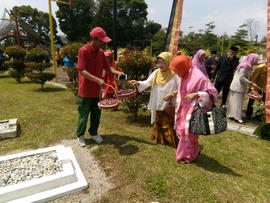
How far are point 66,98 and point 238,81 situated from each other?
617 centimetres

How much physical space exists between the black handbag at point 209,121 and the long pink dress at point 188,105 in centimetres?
18

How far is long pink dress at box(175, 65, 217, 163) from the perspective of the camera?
9.31 feet

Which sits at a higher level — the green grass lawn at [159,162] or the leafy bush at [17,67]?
the leafy bush at [17,67]

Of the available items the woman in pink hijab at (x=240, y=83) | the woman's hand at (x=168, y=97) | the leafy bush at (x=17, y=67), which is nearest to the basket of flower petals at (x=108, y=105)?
the woman's hand at (x=168, y=97)

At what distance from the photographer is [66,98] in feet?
26.9

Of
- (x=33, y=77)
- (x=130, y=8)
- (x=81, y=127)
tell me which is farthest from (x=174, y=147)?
(x=130, y=8)

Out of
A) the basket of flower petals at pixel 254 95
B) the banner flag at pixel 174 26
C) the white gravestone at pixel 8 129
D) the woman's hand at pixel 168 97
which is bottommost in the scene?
the white gravestone at pixel 8 129

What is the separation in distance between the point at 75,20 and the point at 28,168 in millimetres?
42901

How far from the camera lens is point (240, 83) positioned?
532cm

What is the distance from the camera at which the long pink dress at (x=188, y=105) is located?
2838 millimetres

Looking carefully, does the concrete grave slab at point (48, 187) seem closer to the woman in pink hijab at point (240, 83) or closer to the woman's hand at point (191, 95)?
the woman's hand at point (191, 95)

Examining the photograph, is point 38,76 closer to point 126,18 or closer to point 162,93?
point 162,93

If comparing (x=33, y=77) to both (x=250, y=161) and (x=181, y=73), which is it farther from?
(x=250, y=161)

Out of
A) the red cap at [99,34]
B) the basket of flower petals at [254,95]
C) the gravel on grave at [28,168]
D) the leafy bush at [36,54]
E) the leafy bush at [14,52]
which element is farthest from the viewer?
the leafy bush at [14,52]
